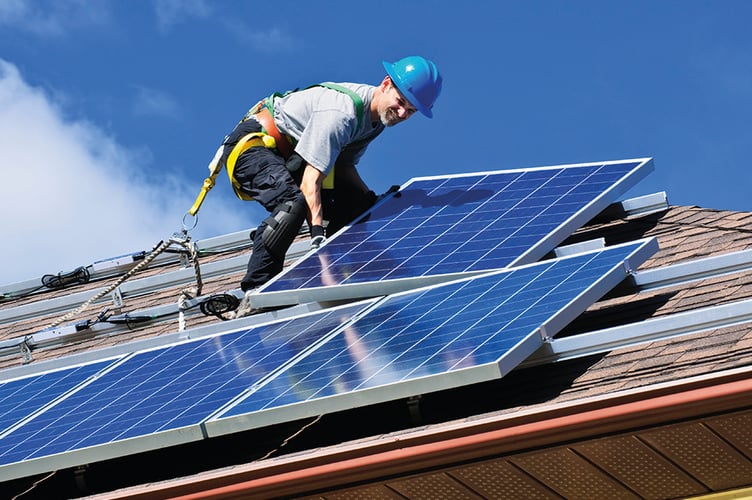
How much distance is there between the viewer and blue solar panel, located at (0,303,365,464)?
7957mm

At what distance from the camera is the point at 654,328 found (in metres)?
7.54

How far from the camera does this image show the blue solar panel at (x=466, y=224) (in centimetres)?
927

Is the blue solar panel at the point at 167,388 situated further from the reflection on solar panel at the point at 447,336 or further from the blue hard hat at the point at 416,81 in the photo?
the blue hard hat at the point at 416,81

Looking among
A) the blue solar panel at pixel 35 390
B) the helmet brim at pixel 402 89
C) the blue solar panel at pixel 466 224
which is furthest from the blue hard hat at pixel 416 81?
the blue solar panel at pixel 35 390

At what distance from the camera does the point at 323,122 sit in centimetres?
998

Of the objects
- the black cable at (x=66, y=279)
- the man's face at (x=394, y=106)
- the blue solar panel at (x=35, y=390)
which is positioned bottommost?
the blue solar panel at (x=35, y=390)

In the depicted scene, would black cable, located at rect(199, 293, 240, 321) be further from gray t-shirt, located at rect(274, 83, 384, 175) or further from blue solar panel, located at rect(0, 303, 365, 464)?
gray t-shirt, located at rect(274, 83, 384, 175)

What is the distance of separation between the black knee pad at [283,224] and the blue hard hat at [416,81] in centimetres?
113

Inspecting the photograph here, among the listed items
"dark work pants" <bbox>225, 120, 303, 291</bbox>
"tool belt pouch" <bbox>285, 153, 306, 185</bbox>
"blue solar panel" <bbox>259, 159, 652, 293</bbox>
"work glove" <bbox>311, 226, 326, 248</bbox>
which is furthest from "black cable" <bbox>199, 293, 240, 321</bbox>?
"tool belt pouch" <bbox>285, 153, 306, 185</bbox>

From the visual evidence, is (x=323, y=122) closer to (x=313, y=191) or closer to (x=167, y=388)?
(x=313, y=191)

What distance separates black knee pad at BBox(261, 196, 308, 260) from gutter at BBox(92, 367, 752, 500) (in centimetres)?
297

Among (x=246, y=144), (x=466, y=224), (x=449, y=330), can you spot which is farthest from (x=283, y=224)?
(x=449, y=330)

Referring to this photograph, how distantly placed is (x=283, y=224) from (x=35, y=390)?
214cm

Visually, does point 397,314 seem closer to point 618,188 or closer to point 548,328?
point 548,328
